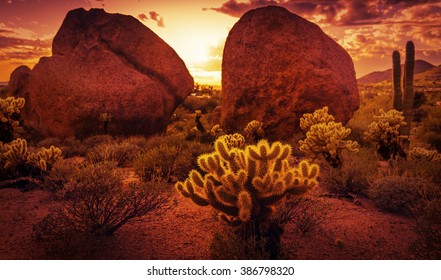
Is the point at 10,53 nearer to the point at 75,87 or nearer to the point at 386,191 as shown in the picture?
the point at 75,87

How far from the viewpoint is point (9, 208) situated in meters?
4.33

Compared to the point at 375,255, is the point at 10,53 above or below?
above

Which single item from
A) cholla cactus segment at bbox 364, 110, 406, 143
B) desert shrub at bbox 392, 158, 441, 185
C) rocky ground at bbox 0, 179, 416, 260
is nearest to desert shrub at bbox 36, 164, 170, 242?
rocky ground at bbox 0, 179, 416, 260

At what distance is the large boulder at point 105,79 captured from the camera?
995 cm

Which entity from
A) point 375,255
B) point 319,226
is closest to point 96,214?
point 319,226

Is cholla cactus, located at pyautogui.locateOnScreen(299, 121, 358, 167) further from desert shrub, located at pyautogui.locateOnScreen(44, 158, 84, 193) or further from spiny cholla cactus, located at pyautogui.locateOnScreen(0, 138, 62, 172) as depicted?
spiny cholla cactus, located at pyautogui.locateOnScreen(0, 138, 62, 172)

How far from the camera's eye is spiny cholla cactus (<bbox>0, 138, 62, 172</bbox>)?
5.27 metres

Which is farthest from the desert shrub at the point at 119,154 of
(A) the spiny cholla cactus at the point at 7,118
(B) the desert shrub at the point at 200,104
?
(B) the desert shrub at the point at 200,104

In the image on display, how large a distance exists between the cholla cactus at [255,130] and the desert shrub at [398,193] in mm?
3819

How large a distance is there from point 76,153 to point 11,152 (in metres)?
2.83

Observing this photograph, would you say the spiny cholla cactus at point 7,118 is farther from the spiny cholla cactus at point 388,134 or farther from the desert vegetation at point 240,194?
the spiny cholla cactus at point 388,134

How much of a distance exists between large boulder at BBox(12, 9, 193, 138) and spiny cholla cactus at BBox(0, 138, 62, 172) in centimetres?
439

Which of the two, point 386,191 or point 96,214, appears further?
point 386,191

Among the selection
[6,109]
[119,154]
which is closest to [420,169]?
[119,154]
